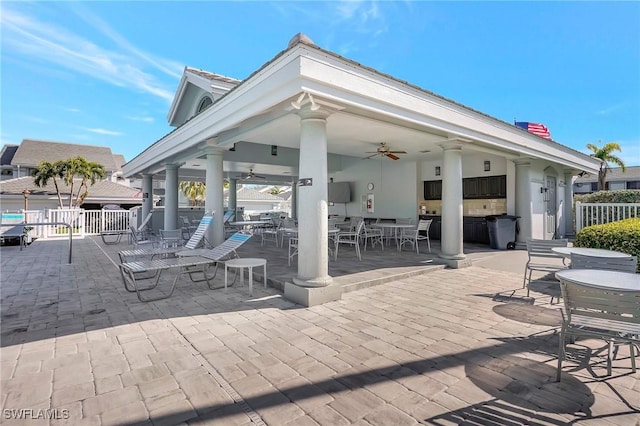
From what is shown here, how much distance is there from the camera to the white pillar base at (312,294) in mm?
4156

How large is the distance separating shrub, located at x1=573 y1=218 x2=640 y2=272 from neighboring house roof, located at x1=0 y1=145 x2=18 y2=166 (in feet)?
134

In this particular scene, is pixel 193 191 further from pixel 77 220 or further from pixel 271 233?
pixel 271 233

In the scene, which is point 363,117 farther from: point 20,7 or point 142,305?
point 20,7

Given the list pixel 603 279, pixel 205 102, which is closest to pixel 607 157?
pixel 603 279

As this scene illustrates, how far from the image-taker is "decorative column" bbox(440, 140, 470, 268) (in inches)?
256

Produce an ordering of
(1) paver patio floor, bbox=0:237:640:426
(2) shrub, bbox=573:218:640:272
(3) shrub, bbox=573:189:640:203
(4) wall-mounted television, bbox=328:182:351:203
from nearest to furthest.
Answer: (1) paver patio floor, bbox=0:237:640:426 < (2) shrub, bbox=573:218:640:272 < (3) shrub, bbox=573:189:640:203 < (4) wall-mounted television, bbox=328:182:351:203

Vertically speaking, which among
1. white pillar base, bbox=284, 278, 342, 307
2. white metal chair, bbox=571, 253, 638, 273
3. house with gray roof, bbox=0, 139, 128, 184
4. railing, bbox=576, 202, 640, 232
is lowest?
white pillar base, bbox=284, 278, 342, 307

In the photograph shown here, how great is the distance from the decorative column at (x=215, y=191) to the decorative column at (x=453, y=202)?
5.09m

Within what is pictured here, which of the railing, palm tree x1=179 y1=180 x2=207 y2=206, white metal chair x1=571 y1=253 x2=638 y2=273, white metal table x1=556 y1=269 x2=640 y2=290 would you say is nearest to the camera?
white metal table x1=556 y1=269 x2=640 y2=290

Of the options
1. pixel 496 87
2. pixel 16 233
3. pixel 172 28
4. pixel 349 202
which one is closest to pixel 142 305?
pixel 172 28

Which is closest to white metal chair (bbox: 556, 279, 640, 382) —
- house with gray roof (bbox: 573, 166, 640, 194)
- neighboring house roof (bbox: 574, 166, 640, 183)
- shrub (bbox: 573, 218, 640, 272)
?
shrub (bbox: 573, 218, 640, 272)

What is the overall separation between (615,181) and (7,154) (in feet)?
190

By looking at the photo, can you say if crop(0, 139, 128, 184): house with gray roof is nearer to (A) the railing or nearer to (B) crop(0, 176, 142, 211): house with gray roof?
(B) crop(0, 176, 142, 211): house with gray roof

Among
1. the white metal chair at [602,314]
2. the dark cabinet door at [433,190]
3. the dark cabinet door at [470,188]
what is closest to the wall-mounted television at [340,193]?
the dark cabinet door at [433,190]
